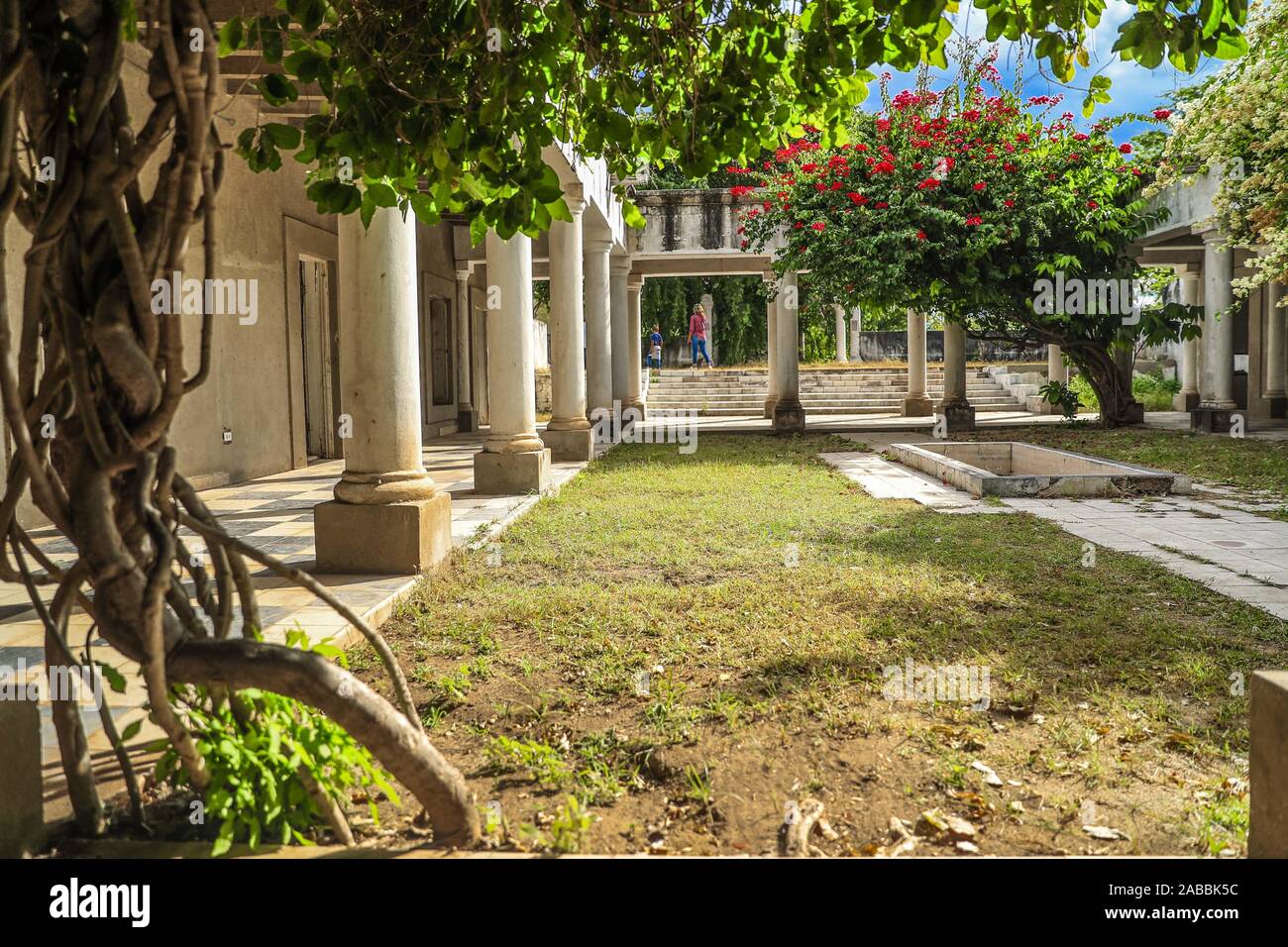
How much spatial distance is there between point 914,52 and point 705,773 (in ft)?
7.48

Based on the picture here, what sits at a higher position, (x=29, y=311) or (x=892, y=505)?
(x=29, y=311)

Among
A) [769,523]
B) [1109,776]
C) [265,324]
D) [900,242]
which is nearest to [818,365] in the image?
[900,242]

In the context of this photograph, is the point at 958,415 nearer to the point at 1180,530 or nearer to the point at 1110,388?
the point at 1110,388

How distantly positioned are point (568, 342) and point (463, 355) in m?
7.86

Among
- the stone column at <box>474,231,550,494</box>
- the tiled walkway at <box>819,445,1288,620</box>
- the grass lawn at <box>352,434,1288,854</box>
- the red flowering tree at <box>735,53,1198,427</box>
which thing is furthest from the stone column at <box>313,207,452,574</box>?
the red flowering tree at <box>735,53,1198,427</box>

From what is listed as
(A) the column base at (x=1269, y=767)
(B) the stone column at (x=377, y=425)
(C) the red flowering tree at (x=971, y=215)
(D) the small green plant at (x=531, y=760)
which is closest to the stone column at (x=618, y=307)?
(C) the red flowering tree at (x=971, y=215)

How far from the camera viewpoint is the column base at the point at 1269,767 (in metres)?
2.25

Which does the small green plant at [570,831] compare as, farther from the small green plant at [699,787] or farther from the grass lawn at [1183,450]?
the grass lawn at [1183,450]

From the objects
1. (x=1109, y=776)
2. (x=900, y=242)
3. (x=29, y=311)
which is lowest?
(x=1109, y=776)

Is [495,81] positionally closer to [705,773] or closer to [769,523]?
[705,773]

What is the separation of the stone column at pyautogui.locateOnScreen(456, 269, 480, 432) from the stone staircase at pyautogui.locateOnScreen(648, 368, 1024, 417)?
8217mm

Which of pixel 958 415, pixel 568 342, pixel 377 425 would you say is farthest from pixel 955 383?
pixel 377 425
